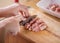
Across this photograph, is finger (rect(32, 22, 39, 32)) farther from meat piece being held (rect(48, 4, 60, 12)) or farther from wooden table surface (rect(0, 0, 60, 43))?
Answer: meat piece being held (rect(48, 4, 60, 12))

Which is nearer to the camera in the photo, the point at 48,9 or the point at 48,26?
the point at 48,26

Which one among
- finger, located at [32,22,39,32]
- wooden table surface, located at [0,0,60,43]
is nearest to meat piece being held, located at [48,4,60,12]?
wooden table surface, located at [0,0,60,43]

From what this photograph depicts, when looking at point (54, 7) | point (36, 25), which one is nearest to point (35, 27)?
point (36, 25)

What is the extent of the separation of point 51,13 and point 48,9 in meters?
0.04

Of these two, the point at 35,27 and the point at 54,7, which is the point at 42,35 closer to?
the point at 35,27

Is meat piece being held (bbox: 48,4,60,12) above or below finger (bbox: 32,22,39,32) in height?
above

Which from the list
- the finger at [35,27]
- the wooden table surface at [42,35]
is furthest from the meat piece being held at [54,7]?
the finger at [35,27]

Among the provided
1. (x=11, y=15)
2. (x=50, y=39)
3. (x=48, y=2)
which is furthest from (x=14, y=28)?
(x=48, y=2)

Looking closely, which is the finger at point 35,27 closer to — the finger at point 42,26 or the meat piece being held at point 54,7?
the finger at point 42,26

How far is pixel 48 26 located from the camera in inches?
37.6

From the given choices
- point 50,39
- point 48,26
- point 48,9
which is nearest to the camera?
point 50,39

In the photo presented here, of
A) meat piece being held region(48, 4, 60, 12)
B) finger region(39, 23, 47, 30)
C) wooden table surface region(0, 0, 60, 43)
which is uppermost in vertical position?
meat piece being held region(48, 4, 60, 12)

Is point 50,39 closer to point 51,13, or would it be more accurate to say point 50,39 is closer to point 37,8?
point 51,13

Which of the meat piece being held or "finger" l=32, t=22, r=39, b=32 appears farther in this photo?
the meat piece being held
